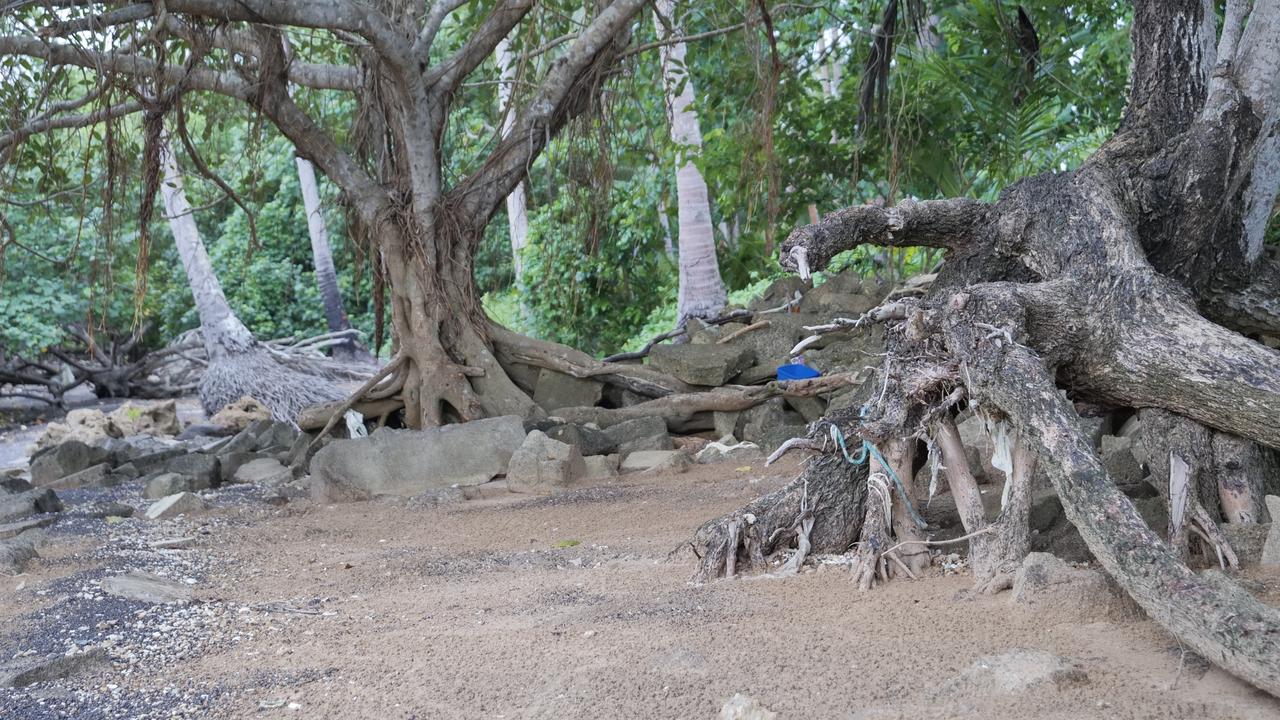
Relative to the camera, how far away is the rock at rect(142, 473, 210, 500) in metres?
7.91

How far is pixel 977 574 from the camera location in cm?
378

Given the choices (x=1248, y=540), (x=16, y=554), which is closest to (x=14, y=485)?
(x=16, y=554)

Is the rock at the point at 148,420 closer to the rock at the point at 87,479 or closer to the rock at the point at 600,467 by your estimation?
the rock at the point at 87,479

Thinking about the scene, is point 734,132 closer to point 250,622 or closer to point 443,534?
point 443,534

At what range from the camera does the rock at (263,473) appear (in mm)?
8594

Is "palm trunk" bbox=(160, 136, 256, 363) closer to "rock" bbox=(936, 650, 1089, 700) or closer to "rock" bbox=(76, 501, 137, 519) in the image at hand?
"rock" bbox=(76, 501, 137, 519)

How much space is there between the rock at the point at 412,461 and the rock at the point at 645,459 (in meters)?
0.75

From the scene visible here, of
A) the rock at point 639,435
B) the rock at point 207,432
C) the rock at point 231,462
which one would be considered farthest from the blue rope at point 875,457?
the rock at point 207,432

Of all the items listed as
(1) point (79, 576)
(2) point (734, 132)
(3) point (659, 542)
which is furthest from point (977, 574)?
(2) point (734, 132)

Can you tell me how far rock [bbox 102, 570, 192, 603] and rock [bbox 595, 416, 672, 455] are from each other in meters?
3.88

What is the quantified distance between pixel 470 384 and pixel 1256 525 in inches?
235

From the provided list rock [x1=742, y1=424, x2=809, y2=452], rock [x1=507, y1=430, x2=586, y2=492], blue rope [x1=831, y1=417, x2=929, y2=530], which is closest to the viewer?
blue rope [x1=831, y1=417, x2=929, y2=530]

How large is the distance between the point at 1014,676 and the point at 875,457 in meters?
1.24

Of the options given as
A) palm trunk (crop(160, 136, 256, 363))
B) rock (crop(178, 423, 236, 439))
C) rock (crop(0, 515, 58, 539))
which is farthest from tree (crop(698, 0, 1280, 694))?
palm trunk (crop(160, 136, 256, 363))
